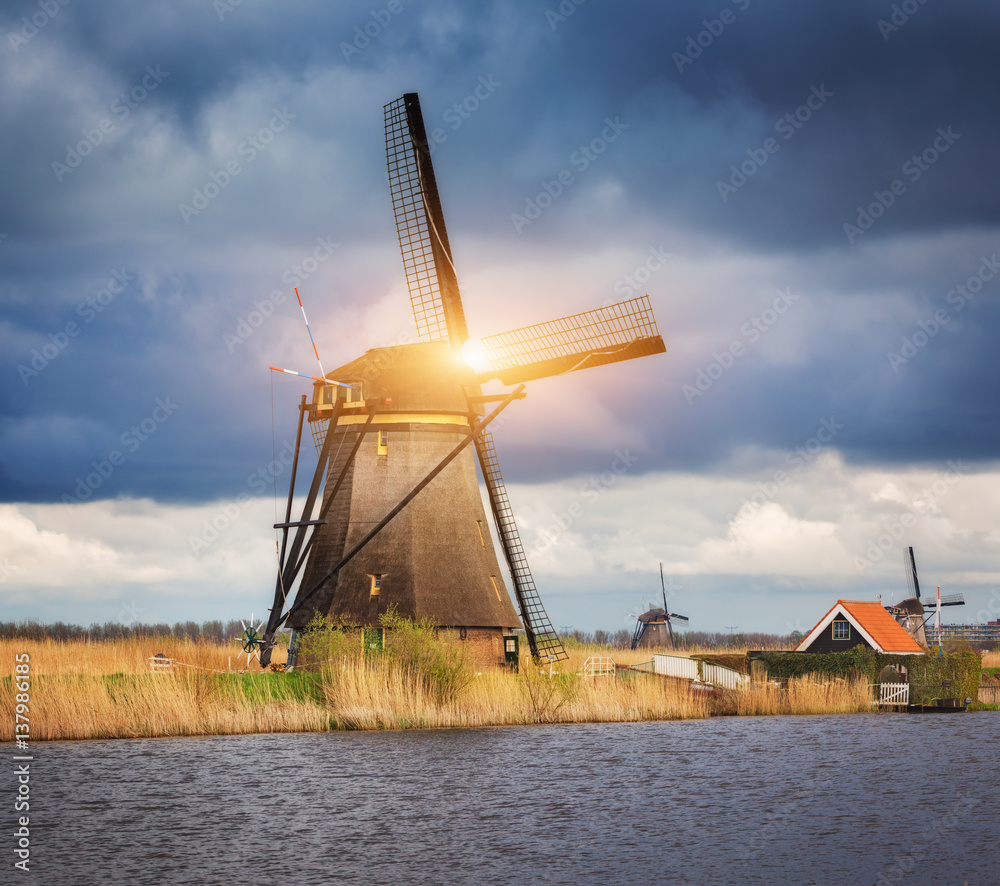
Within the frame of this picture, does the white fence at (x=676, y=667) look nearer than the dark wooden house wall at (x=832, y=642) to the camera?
Yes

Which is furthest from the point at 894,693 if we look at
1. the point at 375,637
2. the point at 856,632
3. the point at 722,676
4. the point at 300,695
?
the point at 300,695

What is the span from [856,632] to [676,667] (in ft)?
20.1

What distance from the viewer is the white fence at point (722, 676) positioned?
110 ft

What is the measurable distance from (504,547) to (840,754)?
1009cm

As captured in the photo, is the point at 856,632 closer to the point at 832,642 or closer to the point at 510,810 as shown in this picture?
the point at 832,642

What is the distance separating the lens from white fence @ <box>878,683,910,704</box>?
1321 inches

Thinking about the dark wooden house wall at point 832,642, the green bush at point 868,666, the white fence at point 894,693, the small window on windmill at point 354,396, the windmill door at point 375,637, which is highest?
the small window on windmill at point 354,396

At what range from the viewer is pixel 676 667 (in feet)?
116

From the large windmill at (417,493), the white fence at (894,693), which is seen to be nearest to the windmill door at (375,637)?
the large windmill at (417,493)

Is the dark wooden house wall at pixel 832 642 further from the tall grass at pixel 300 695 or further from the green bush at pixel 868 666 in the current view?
the tall grass at pixel 300 695

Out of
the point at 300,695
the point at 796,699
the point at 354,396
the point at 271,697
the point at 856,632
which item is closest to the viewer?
the point at 271,697

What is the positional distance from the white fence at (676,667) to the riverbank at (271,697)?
5.49m

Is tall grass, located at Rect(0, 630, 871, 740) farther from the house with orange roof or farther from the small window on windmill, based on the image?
the house with orange roof

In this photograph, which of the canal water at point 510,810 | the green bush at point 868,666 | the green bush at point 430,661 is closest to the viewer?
the canal water at point 510,810
